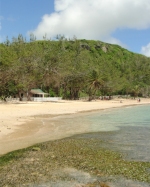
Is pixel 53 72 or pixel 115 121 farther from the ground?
pixel 53 72

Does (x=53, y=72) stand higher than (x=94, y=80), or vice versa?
(x=53, y=72)

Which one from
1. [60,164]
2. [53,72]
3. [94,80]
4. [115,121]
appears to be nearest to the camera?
[60,164]

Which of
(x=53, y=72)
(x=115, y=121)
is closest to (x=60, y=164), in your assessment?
(x=115, y=121)

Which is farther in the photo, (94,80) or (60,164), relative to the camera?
(94,80)

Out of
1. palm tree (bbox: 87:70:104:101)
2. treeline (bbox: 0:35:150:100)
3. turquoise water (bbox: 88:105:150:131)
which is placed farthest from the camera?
palm tree (bbox: 87:70:104:101)

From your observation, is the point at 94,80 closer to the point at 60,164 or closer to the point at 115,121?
the point at 115,121

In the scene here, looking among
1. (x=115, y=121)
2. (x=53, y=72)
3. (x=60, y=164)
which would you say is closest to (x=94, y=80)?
(x=53, y=72)

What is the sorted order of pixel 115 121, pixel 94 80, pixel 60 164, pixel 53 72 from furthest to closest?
pixel 94 80
pixel 53 72
pixel 115 121
pixel 60 164

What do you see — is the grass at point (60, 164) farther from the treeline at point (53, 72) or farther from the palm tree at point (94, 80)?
the palm tree at point (94, 80)

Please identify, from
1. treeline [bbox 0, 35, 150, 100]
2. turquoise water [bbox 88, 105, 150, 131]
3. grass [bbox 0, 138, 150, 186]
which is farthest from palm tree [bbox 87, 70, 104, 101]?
grass [bbox 0, 138, 150, 186]

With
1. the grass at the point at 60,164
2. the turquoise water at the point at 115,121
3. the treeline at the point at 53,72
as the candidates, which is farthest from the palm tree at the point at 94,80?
the grass at the point at 60,164

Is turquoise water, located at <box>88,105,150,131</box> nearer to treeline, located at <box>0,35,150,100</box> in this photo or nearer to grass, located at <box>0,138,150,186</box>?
grass, located at <box>0,138,150,186</box>

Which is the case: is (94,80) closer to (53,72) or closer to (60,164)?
(53,72)

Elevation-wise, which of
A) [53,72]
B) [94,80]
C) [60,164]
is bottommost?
[60,164]
